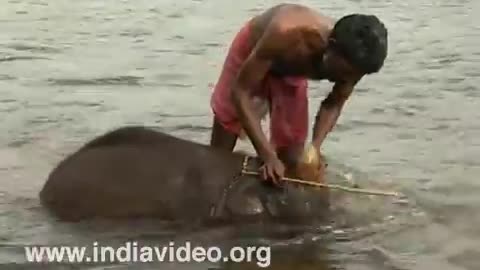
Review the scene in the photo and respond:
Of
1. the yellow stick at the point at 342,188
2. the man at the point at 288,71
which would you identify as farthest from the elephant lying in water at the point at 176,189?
the man at the point at 288,71

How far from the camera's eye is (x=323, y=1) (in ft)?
37.3

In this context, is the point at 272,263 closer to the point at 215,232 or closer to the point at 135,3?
the point at 215,232

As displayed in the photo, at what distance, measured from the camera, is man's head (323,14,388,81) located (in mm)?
4738

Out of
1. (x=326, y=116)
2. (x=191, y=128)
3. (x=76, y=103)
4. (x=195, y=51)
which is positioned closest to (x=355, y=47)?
(x=326, y=116)

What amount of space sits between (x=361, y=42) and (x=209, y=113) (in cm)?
306

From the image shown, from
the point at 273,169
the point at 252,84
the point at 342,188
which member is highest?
the point at 252,84

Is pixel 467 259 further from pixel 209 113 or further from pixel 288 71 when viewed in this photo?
pixel 209 113

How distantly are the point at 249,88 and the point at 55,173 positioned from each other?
1.11 m

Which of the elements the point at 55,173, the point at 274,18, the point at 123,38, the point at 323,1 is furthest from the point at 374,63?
the point at 323,1

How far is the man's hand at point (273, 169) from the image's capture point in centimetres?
518

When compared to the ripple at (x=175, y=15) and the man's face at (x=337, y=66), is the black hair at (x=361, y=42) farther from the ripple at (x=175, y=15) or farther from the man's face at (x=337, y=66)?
the ripple at (x=175, y=15)

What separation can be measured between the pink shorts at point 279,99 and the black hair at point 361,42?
59cm

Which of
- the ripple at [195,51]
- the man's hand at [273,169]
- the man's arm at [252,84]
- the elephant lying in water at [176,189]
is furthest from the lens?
the ripple at [195,51]

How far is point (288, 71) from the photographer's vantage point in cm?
516
